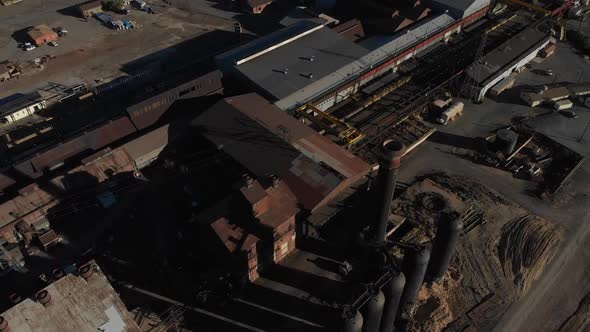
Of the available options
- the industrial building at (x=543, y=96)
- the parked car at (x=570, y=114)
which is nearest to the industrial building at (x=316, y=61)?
the industrial building at (x=543, y=96)

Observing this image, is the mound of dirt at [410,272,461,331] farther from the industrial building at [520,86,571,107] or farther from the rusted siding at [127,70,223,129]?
the rusted siding at [127,70,223,129]

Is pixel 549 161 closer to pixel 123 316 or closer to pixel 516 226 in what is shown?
pixel 516 226

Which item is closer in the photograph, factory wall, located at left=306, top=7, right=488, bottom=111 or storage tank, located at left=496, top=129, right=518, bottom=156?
storage tank, located at left=496, top=129, right=518, bottom=156

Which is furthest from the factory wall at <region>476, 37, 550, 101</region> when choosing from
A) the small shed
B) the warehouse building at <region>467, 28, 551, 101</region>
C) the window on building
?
the small shed

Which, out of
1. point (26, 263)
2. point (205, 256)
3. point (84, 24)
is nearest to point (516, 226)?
point (205, 256)

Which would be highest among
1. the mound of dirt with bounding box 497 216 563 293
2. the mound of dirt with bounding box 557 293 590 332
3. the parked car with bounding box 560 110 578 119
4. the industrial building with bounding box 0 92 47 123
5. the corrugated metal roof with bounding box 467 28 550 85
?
the corrugated metal roof with bounding box 467 28 550 85

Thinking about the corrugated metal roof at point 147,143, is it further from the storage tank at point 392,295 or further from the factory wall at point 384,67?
the storage tank at point 392,295
